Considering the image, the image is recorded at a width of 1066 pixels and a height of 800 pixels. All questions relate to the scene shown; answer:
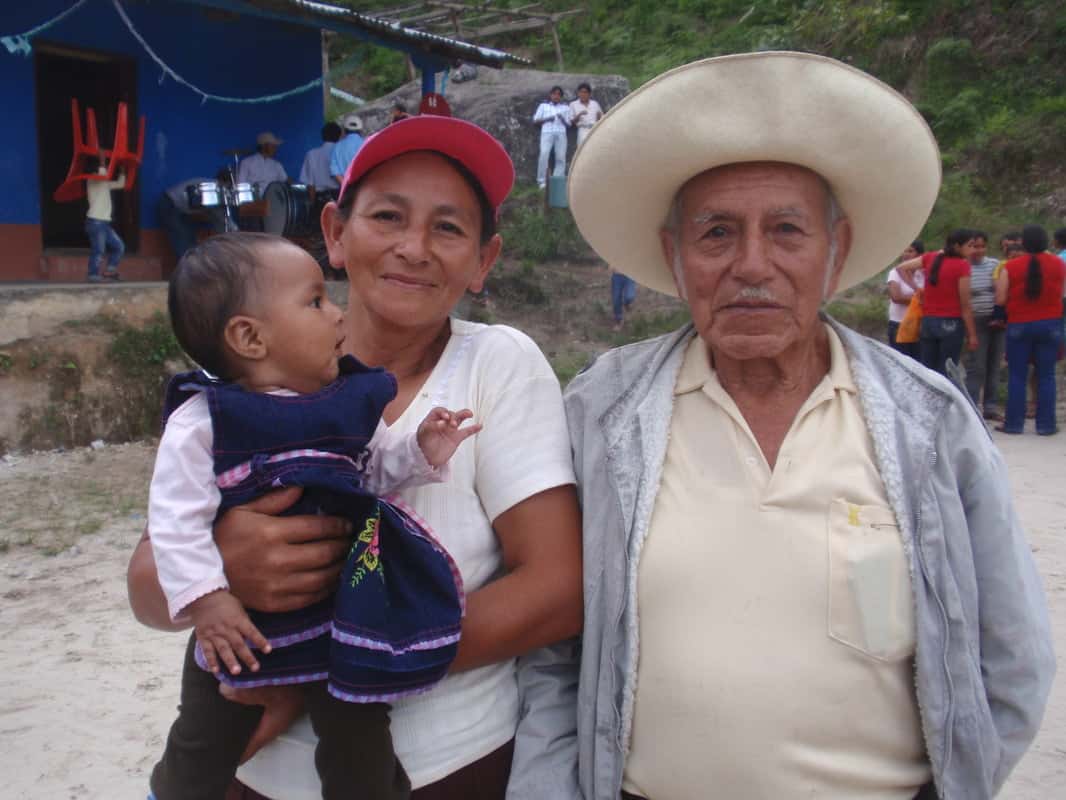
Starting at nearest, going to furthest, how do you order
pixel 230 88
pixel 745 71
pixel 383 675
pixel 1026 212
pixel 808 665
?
1. pixel 383 675
2. pixel 808 665
3. pixel 745 71
4. pixel 230 88
5. pixel 1026 212

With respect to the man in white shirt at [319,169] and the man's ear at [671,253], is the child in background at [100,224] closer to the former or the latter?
the man in white shirt at [319,169]

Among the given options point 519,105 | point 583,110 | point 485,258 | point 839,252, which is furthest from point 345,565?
point 519,105

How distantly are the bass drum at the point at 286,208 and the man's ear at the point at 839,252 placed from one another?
9172 millimetres

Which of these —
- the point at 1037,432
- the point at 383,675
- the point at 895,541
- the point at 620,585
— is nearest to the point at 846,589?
the point at 895,541

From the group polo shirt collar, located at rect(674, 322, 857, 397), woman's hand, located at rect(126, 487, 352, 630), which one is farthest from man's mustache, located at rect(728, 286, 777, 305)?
woman's hand, located at rect(126, 487, 352, 630)

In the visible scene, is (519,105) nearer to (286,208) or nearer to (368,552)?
(286,208)

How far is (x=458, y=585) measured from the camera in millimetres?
1556

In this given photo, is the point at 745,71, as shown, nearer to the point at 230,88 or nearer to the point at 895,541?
the point at 895,541

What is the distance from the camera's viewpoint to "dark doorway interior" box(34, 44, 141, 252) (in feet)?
32.8

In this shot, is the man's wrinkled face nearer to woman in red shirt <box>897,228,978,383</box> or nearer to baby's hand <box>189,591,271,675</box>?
baby's hand <box>189,591,271,675</box>

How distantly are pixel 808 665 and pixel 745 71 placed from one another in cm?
112

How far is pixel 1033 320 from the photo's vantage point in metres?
8.52

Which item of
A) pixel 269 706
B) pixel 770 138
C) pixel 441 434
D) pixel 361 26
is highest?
pixel 361 26

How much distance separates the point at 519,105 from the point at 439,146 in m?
15.7
